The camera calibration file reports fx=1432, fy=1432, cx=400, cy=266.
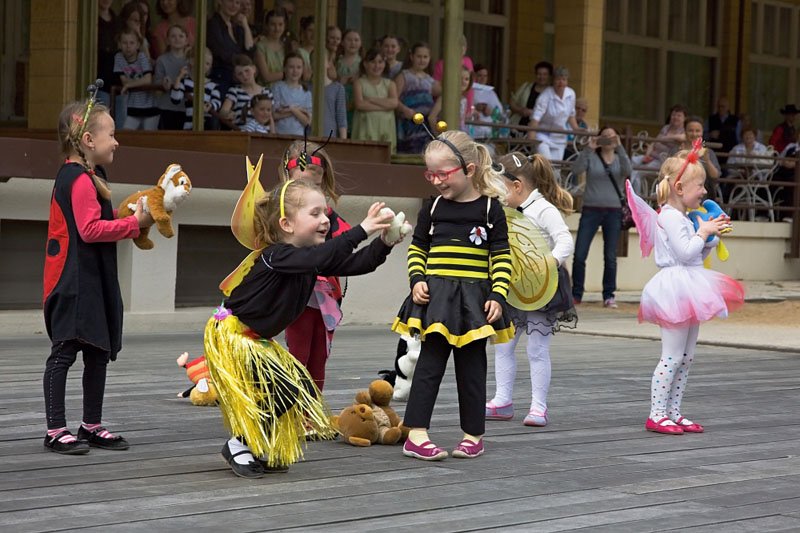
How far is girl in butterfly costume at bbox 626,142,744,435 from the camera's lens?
748 centimetres

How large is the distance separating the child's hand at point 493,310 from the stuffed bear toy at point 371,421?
767mm

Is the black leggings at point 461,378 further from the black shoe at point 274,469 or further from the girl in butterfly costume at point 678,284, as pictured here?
the girl in butterfly costume at point 678,284

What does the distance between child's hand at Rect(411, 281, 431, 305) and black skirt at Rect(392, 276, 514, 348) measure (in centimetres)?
2

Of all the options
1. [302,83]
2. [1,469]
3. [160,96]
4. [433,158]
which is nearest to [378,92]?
[302,83]

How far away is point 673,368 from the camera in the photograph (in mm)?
7617

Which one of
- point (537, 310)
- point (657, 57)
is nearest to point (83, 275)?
point (537, 310)

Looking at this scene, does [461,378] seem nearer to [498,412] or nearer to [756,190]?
[498,412]

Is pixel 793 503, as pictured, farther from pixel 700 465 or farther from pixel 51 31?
pixel 51 31

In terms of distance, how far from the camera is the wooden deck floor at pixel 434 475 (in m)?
5.11

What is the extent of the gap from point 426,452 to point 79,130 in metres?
2.11

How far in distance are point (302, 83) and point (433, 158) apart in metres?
7.17

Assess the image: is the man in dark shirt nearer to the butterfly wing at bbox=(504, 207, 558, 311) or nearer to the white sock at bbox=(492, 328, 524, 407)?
the white sock at bbox=(492, 328, 524, 407)

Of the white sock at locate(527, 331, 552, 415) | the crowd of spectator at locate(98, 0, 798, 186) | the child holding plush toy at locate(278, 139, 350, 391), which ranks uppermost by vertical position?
the crowd of spectator at locate(98, 0, 798, 186)

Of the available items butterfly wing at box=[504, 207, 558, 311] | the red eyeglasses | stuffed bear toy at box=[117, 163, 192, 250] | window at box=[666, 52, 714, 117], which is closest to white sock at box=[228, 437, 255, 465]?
stuffed bear toy at box=[117, 163, 192, 250]
